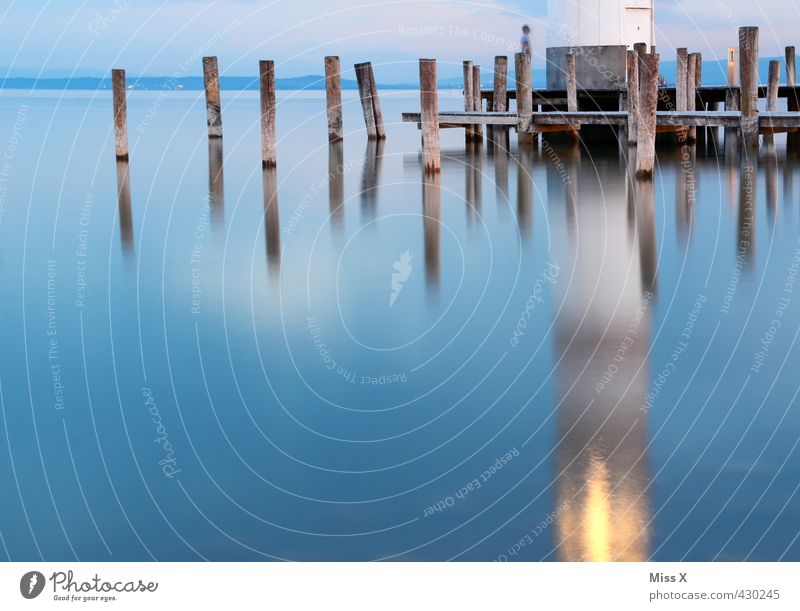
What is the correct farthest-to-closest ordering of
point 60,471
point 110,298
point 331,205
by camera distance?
point 331,205, point 110,298, point 60,471

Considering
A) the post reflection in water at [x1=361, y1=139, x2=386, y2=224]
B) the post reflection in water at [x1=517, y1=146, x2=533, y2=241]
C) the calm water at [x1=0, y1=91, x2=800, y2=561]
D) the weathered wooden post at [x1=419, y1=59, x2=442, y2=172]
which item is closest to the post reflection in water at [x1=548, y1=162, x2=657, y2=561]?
the calm water at [x1=0, y1=91, x2=800, y2=561]

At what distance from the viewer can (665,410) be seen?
5.81 meters

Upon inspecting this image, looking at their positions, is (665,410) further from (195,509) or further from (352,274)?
(352,274)

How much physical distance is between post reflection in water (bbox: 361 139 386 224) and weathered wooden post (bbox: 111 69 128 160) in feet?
10.4

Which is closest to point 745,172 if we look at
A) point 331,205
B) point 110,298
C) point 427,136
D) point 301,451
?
point 427,136

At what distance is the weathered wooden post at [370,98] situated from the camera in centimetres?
2162

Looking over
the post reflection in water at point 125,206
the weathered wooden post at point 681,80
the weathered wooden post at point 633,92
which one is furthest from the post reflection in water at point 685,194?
the post reflection in water at point 125,206

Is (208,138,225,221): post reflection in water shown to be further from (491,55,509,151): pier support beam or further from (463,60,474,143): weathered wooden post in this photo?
(491,55,509,151): pier support beam

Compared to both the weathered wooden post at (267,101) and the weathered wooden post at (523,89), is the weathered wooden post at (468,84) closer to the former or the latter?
the weathered wooden post at (523,89)

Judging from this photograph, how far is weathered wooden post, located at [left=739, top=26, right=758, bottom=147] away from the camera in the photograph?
1577 cm

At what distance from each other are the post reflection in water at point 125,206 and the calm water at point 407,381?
0.22 ft

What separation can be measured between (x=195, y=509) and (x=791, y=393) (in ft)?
9.26

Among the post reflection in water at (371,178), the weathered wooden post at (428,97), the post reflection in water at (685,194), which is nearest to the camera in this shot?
the post reflection in water at (685,194)
